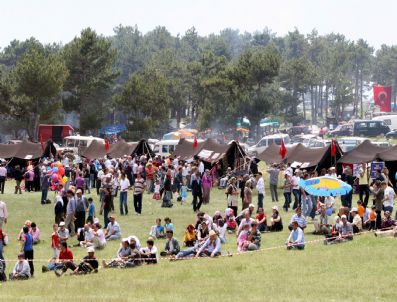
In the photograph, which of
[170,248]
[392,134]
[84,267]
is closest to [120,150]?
[170,248]

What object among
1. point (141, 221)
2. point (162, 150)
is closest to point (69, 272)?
point (141, 221)

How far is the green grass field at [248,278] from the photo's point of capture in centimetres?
2073

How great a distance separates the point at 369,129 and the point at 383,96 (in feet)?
138

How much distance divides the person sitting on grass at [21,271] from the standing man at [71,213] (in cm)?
702

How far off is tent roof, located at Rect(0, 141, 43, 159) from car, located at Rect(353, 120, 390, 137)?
56729 millimetres

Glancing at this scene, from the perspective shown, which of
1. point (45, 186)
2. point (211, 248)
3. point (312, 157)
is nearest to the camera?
point (211, 248)

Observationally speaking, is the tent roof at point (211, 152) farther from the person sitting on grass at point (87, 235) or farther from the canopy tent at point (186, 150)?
the person sitting on grass at point (87, 235)

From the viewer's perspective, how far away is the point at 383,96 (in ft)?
486

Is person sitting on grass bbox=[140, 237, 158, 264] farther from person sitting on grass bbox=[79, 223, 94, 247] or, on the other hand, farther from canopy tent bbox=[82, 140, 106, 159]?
canopy tent bbox=[82, 140, 106, 159]

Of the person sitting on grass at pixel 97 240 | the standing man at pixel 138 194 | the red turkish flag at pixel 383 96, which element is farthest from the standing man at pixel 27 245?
the red turkish flag at pixel 383 96

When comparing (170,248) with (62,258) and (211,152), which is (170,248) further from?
(211,152)

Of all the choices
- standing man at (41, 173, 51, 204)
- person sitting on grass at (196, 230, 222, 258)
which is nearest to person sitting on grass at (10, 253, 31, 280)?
person sitting on grass at (196, 230, 222, 258)

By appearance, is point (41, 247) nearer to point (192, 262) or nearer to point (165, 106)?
point (192, 262)

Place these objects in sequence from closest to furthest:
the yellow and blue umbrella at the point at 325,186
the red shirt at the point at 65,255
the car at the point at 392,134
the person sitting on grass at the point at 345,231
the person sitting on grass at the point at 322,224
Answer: the red shirt at the point at 65,255 < the person sitting on grass at the point at 345,231 < the person sitting on grass at the point at 322,224 < the yellow and blue umbrella at the point at 325,186 < the car at the point at 392,134
